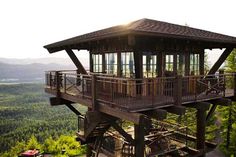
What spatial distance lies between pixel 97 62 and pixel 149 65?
3.83m

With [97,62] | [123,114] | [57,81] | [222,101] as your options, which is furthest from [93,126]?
[222,101]

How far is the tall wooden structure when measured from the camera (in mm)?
10055

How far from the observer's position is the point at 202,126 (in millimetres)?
13477

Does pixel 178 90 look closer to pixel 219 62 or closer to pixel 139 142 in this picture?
pixel 139 142

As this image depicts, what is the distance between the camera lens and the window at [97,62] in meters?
14.6

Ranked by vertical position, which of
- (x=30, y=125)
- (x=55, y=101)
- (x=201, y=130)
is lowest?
(x=30, y=125)

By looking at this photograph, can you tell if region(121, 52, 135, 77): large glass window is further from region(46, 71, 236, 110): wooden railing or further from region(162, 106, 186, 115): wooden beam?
region(162, 106, 186, 115): wooden beam

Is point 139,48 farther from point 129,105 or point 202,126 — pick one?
point 202,126

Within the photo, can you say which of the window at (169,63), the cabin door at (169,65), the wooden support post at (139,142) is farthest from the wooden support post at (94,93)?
the window at (169,63)

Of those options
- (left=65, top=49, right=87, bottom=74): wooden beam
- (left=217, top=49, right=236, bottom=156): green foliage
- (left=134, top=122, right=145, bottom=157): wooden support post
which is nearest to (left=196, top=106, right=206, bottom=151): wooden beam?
(left=134, top=122, right=145, bottom=157): wooden support post

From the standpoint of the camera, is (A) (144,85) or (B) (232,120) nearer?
(A) (144,85)

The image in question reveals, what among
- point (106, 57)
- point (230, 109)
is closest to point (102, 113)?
point (106, 57)

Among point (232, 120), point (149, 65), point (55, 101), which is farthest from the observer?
point (232, 120)

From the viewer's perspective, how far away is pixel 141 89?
450 inches
